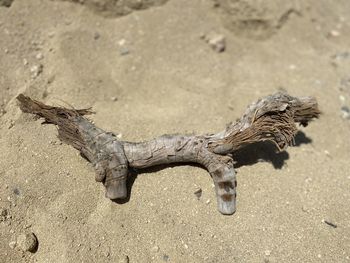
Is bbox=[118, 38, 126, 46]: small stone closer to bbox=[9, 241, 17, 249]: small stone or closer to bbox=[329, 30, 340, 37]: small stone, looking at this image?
bbox=[9, 241, 17, 249]: small stone

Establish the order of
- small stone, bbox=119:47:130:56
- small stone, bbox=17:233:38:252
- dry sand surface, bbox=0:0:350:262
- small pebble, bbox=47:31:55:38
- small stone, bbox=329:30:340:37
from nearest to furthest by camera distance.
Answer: small stone, bbox=17:233:38:252, dry sand surface, bbox=0:0:350:262, small pebble, bbox=47:31:55:38, small stone, bbox=119:47:130:56, small stone, bbox=329:30:340:37

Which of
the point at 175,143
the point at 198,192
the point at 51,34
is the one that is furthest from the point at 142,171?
the point at 51,34

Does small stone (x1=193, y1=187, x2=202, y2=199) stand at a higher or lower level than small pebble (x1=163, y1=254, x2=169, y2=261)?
higher

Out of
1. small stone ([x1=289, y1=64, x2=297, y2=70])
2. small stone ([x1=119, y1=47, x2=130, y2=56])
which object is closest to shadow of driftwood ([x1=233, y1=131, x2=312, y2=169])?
small stone ([x1=289, y1=64, x2=297, y2=70])

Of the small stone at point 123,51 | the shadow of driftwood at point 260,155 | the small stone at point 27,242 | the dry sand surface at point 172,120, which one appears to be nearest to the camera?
the small stone at point 27,242

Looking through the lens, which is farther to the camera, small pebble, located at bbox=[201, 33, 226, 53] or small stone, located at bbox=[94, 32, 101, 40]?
small pebble, located at bbox=[201, 33, 226, 53]

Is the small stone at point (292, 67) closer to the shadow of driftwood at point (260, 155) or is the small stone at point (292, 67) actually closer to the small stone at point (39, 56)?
the shadow of driftwood at point (260, 155)

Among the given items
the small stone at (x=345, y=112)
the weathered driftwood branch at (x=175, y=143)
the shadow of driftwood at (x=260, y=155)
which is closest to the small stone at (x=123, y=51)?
the weathered driftwood branch at (x=175, y=143)

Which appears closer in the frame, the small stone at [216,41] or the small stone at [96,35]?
the small stone at [96,35]
